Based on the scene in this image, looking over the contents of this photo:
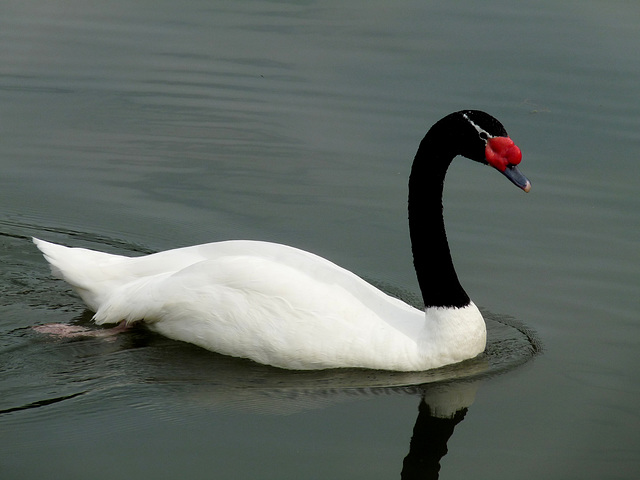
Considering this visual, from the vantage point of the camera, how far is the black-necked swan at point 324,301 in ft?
26.6

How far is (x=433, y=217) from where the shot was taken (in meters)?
8.57

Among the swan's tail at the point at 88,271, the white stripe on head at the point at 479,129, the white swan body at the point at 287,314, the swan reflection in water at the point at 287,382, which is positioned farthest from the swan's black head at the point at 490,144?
the swan's tail at the point at 88,271

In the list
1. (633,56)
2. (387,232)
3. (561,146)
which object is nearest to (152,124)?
(387,232)

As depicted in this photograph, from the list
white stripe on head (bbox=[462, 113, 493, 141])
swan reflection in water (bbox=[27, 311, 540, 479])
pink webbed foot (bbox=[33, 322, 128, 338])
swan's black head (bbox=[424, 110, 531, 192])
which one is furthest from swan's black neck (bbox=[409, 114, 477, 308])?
pink webbed foot (bbox=[33, 322, 128, 338])

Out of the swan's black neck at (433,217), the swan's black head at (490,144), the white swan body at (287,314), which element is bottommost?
the white swan body at (287,314)

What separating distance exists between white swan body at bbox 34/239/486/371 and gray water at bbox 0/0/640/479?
144 mm

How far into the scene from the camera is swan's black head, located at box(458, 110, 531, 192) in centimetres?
803

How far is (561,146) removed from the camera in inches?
484

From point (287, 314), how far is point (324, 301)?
27 cm

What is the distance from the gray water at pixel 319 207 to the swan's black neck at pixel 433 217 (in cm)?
56

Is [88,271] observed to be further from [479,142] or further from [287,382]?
[479,142]

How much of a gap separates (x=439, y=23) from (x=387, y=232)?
18.2 ft

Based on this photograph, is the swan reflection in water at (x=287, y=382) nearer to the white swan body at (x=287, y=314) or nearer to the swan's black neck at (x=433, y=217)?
the white swan body at (x=287, y=314)

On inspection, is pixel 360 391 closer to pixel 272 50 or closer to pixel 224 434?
pixel 224 434
